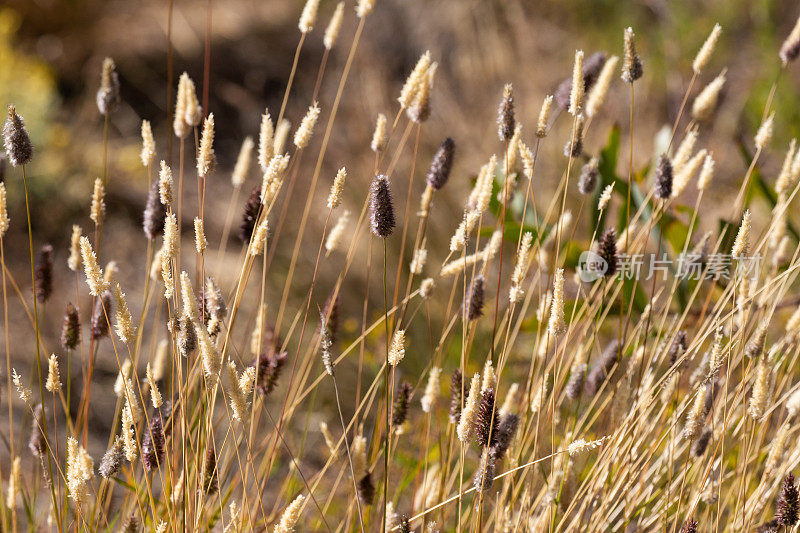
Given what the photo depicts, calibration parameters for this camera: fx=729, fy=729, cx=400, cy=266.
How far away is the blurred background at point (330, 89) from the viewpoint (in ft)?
7.69

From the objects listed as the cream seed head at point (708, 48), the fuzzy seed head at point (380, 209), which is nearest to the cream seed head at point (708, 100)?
the cream seed head at point (708, 48)

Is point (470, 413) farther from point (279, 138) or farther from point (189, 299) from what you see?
point (279, 138)

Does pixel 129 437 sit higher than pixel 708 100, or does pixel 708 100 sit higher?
pixel 708 100

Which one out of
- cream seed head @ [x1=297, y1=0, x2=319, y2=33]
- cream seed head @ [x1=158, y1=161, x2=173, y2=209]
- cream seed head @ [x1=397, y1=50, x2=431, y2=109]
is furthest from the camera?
cream seed head @ [x1=297, y1=0, x2=319, y2=33]

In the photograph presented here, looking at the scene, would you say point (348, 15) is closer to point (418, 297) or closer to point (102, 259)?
point (102, 259)

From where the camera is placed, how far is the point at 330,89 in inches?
134

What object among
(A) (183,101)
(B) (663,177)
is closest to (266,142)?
(A) (183,101)

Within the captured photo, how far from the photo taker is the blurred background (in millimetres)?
2344

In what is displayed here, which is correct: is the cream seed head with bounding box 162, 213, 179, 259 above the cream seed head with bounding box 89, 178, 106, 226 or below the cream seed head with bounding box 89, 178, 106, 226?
below

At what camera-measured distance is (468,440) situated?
0.69m

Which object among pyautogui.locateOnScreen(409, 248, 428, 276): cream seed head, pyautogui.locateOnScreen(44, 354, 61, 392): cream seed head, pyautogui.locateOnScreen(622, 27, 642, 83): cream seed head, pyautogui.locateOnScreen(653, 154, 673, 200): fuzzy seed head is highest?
pyautogui.locateOnScreen(622, 27, 642, 83): cream seed head

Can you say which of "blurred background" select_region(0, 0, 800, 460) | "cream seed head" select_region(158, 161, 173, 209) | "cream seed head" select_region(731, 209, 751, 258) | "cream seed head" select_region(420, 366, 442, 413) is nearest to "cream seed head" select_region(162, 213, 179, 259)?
"cream seed head" select_region(158, 161, 173, 209)

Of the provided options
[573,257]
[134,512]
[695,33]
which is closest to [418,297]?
[573,257]

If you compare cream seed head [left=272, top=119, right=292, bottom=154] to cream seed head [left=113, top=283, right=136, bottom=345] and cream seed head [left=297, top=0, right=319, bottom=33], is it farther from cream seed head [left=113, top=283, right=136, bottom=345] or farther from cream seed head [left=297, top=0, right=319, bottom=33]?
cream seed head [left=113, top=283, right=136, bottom=345]
